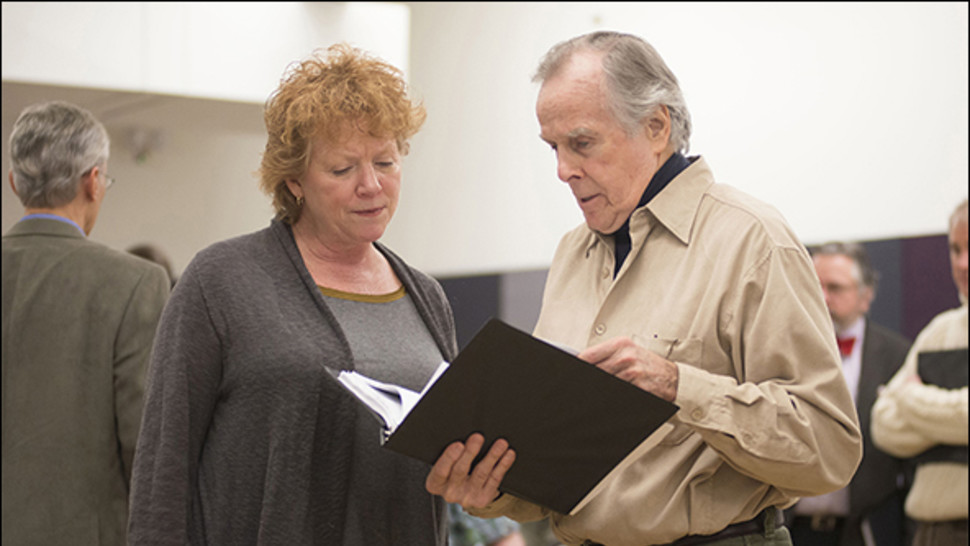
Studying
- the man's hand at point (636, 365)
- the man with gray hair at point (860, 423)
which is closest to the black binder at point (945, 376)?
the man with gray hair at point (860, 423)

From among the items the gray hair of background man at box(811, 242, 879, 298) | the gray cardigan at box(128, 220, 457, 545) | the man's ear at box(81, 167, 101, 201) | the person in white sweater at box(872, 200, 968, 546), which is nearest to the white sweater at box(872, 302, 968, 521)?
the person in white sweater at box(872, 200, 968, 546)

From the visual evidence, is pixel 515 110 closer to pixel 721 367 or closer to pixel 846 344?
pixel 846 344

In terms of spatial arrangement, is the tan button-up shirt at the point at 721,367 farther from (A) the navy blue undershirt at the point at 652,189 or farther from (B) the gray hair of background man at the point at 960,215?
(B) the gray hair of background man at the point at 960,215

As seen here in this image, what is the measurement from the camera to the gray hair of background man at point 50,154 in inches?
115

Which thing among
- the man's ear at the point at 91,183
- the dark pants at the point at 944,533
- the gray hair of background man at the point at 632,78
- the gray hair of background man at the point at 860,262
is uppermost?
the gray hair of background man at the point at 632,78

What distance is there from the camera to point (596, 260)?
82.0 inches

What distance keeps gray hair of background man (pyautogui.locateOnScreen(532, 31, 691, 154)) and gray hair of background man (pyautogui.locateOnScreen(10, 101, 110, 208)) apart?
1.52m

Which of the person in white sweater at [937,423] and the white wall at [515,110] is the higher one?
the white wall at [515,110]

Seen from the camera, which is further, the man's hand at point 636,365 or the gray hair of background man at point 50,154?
the gray hair of background man at point 50,154

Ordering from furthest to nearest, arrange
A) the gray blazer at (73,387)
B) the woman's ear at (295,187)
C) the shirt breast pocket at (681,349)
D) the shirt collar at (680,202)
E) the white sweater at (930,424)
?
the white sweater at (930,424) → the gray blazer at (73,387) → the woman's ear at (295,187) → the shirt collar at (680,202) → the shirt breast pocket at (681,349)

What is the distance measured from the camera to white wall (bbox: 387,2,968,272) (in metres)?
4.95

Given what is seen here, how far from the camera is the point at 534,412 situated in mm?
1648

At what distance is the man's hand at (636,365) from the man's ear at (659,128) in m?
0.49

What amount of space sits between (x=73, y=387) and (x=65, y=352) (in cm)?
10
